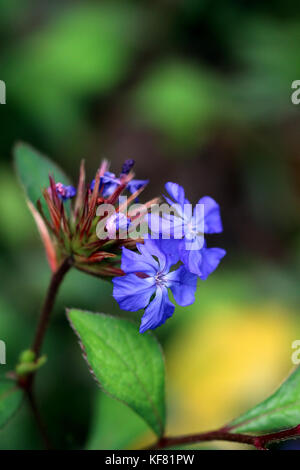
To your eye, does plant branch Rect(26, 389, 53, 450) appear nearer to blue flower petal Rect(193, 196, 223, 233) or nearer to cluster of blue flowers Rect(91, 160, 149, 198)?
cluster of blue flowers Rect(91, 160, 149, 198)

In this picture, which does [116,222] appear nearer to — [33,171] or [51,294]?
[51,294]

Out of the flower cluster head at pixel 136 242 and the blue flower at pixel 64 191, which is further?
the blue flower at pixel 64 191

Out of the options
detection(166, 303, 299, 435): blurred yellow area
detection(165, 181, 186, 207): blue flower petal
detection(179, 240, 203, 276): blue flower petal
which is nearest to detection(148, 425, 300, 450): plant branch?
detection(179, 240, 203, 276): blue flower petal

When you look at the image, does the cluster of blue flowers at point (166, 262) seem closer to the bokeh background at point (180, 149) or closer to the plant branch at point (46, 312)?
the plant branch at point (46, 312)

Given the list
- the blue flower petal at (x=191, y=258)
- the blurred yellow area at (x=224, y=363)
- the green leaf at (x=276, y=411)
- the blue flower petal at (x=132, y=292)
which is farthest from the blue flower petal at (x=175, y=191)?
the blurred yellow area at (x=224, y=363)

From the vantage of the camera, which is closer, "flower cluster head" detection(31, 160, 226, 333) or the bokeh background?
"flower cluster head" detection(31, 160, 226, 333)

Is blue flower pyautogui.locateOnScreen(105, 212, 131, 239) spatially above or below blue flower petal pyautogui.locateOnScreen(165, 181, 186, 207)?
below

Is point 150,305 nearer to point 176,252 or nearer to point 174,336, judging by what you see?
point 176,252

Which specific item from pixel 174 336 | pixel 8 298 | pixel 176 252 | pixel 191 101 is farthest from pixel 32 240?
pixel 176 252
